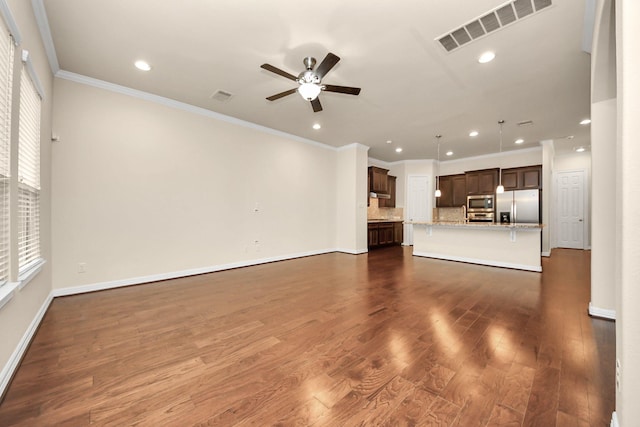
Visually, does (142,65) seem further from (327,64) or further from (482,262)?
(482,262)

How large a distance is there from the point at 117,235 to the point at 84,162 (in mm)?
1077

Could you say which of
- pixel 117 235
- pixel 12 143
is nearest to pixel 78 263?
pixel 117 235

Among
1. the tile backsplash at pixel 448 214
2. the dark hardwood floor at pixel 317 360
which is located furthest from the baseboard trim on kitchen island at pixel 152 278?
the tile backsplash at pixel 448 214

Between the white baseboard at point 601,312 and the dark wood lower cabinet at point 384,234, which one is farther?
the dark wood lower cabinet at point 384,234

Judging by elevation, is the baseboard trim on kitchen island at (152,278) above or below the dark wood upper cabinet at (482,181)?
below

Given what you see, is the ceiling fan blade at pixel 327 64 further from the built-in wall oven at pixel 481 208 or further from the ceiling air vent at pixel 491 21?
the built-in wall oven at pixel 481 208

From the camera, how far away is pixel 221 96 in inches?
160

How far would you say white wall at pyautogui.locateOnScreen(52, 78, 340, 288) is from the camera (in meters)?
3.41

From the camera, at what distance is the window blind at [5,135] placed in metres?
1.68

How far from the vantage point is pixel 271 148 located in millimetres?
5645

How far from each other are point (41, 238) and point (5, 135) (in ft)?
5.24

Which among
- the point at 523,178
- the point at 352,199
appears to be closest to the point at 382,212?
the point at 352,199

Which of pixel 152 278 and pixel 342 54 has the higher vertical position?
pixel 342 54

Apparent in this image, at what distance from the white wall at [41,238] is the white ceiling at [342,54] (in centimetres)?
33
